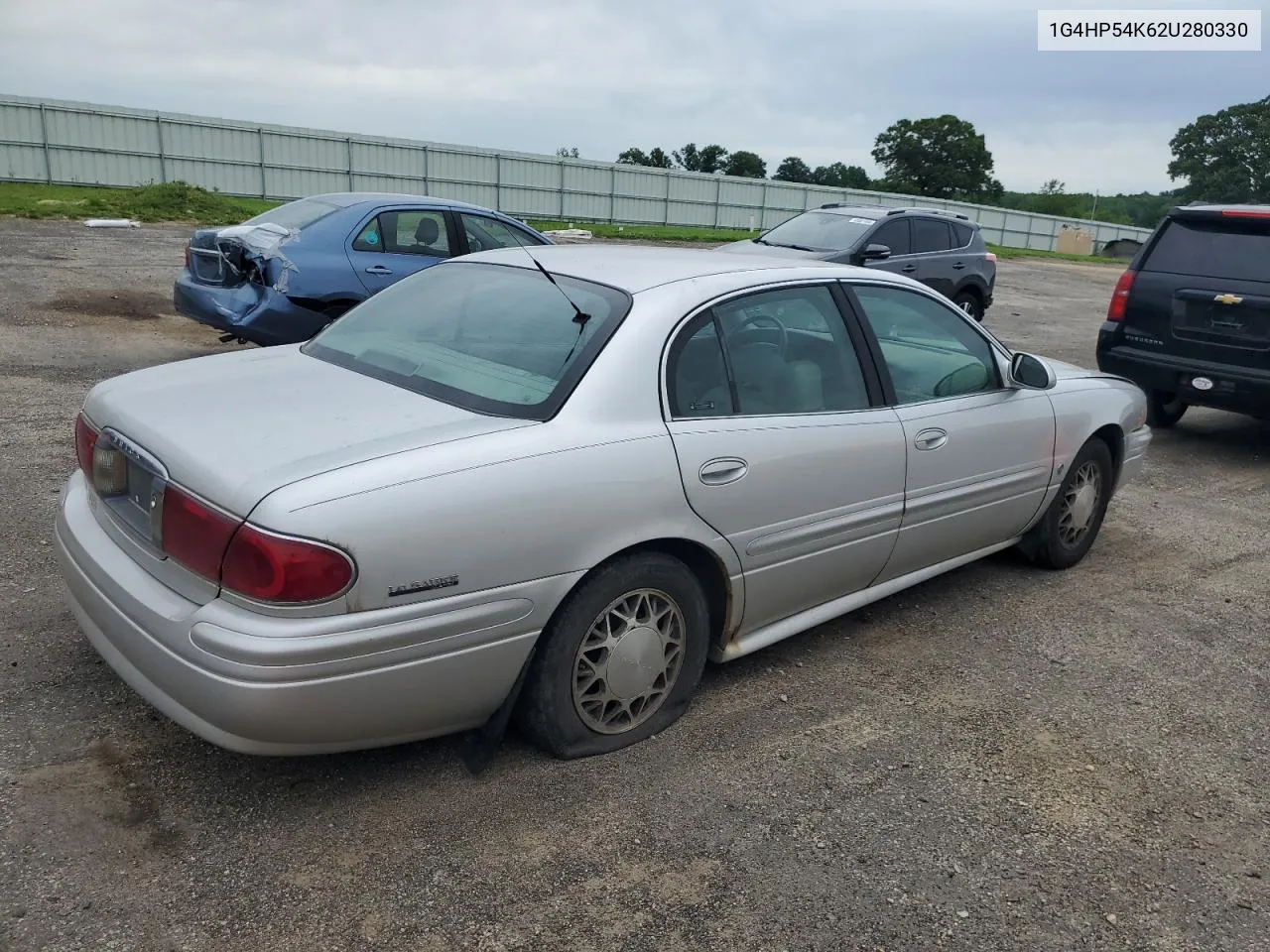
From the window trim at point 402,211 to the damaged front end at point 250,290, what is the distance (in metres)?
0.44

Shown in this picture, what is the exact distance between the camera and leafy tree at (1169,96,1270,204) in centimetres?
6488

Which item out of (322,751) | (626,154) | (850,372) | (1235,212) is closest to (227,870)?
(322,751)

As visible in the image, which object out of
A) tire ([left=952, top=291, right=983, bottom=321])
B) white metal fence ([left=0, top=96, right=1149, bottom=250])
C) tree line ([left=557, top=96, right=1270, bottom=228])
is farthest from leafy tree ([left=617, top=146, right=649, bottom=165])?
tire ([left=952, top=291, right=983, bottom=321])

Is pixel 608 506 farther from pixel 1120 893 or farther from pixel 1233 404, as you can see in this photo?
pixel 1233 404

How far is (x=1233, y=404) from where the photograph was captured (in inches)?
290

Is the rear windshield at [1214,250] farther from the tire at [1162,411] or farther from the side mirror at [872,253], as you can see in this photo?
the side mirror at [872,253]

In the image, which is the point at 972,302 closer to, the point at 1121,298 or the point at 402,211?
the point at 1121,298

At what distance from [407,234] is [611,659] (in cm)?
622

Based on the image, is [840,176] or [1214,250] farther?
[840,176]

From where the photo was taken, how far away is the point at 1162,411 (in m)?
8.77

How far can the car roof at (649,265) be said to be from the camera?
367 centimetres

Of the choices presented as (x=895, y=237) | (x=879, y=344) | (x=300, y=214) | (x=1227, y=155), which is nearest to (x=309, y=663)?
(x=879, y=344)

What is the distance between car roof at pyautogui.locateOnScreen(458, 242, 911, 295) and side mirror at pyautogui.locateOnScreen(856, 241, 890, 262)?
7175 millimetres

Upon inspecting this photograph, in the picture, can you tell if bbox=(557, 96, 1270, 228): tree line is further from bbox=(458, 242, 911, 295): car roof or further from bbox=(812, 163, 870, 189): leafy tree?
bbox=(458, 242, 911, 295): car roof
